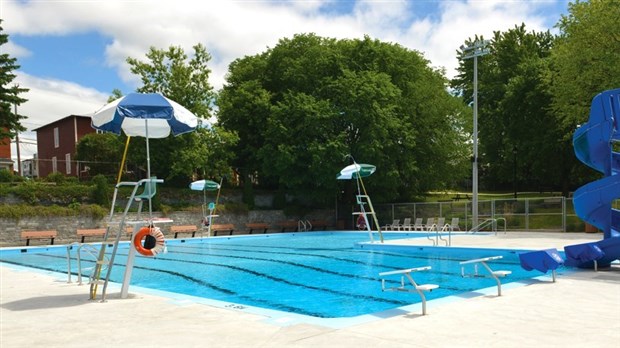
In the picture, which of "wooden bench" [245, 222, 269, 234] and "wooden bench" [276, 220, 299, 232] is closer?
"wooden bench" [245, 222, 269, 234]

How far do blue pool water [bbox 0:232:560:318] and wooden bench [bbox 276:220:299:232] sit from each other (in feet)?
36.7

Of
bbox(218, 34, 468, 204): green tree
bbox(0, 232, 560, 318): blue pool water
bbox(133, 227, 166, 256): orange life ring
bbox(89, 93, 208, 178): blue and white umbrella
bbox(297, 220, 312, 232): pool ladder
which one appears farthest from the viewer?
bbox(297, 220, 312, 232): pool ladder

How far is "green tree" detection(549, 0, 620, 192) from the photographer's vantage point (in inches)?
1014

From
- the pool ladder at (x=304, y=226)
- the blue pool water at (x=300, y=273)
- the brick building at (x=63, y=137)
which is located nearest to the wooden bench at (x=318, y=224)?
the pool ladder at (x=304, y=226)

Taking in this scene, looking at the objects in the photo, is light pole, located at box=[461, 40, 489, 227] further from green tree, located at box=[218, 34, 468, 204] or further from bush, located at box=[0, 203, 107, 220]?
bush, located at box=[0, 203, 107, 220]

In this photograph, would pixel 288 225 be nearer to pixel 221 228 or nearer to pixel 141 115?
pixel 221 228

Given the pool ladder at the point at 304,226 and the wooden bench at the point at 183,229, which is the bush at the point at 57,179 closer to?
the wooden bench at the point at 183,229

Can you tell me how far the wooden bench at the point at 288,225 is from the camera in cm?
3459

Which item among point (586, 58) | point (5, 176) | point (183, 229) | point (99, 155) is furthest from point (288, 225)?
point (586, 58)

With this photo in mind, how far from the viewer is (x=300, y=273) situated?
554 inches

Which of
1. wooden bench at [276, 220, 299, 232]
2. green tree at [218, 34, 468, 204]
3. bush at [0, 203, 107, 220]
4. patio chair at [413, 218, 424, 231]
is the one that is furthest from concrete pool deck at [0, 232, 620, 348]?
wooden bench at [276, 220, 299, 232]

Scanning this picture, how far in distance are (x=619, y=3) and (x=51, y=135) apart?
4439cm

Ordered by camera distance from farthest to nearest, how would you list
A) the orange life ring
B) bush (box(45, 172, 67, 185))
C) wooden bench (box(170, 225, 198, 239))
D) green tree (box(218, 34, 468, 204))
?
green tree (box(218, 34, 468, 204))
bush (box(45, 172, 67, 185))
wooden bench (box(170, 225, 198, 239))
the orange life ring

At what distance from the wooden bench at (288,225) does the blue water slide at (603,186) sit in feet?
79.1
